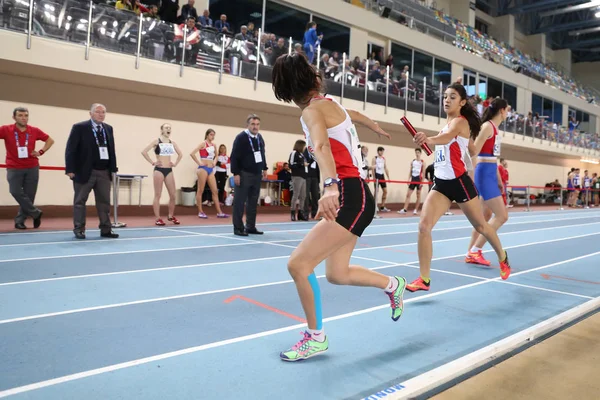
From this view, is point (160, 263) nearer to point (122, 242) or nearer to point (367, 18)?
point (122, 242)

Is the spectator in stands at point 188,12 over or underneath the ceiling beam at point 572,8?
underneath

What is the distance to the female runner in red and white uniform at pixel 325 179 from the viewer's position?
273 centimetres

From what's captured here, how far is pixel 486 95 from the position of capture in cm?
2625

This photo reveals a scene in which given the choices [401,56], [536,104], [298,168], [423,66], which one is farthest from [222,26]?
[536,104]

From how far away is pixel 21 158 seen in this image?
26.8ft

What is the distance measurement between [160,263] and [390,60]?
16245 millimetres

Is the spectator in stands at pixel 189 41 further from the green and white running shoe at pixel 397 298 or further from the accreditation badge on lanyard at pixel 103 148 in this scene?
the green and white running shoe at pixel 397 298

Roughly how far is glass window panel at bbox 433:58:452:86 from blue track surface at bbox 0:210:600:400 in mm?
17635

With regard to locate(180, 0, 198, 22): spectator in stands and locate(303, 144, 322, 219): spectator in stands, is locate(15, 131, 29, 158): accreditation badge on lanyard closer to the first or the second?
locate(303, 144, 322, 219): spectator in stands

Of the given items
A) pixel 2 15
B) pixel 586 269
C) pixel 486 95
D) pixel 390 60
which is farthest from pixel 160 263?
pixel 486 95

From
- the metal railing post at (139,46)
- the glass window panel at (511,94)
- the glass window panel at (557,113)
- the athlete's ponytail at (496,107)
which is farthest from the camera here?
the glass window panel at (557,113)

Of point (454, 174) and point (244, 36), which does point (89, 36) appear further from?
point (454, 174)

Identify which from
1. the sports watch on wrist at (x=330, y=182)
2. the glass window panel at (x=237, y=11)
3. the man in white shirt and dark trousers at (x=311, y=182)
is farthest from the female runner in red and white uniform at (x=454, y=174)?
the glass window panel at (x=237, y=11)

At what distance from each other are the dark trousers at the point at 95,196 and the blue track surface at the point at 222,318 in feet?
2.00
